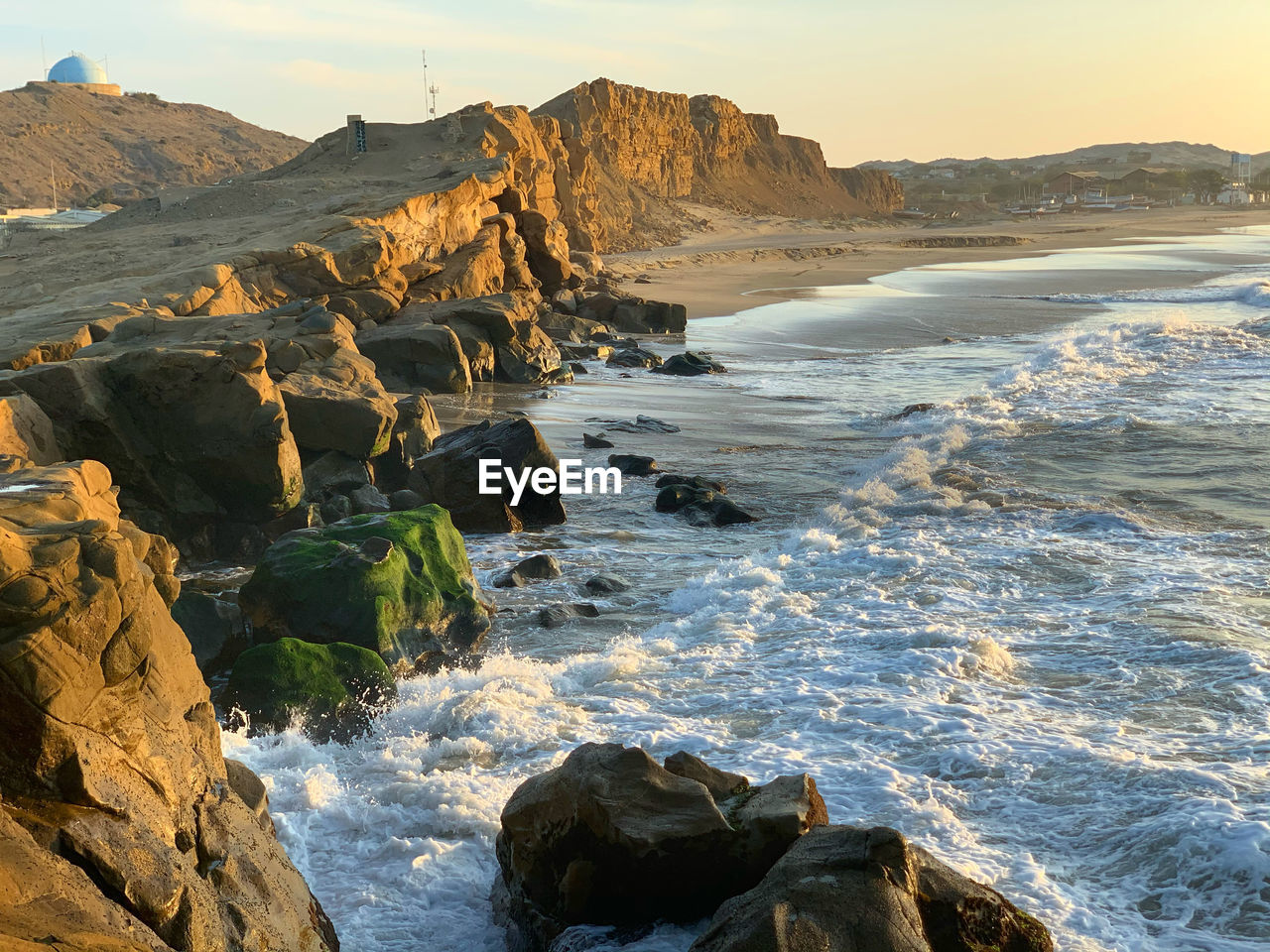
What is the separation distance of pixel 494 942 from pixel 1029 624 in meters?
4.73

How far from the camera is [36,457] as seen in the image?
26.6 feet

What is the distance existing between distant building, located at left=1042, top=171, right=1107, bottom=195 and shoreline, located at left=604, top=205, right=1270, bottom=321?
2005cm

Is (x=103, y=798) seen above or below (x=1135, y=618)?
above

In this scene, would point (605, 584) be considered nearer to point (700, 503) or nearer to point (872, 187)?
point (700, 503)

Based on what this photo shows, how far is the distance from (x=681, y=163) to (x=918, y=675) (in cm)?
7844

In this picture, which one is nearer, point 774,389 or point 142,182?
point 774,389

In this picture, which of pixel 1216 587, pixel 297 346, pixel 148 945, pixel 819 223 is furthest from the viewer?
pixel 819 223

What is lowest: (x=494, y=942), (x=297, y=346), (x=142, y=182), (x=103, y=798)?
(x=494, y=942)

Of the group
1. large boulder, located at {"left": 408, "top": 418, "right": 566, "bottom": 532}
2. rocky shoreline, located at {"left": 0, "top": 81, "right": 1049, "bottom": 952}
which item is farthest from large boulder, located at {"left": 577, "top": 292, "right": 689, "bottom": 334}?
large boulder, located at {"left": 408, "top": 418, "right": 566, "bottom": 532}

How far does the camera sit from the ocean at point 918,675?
4.81 meters

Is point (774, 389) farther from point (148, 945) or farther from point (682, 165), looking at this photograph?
point (682, 165)

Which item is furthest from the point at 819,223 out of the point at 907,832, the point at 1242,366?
the point at 907,832

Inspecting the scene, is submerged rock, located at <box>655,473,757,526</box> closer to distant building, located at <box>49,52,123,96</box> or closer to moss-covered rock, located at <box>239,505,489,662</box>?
moss-covered rock, located at <box>239,505,489,662</box>

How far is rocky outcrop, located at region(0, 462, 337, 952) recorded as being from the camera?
2.94m
